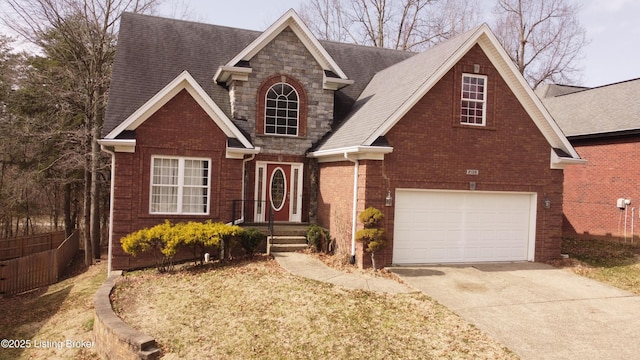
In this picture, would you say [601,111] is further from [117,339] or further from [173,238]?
[117,339]

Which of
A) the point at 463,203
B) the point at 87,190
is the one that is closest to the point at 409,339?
the point at 463,203

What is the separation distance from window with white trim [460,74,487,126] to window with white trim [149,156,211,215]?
783 centimetres

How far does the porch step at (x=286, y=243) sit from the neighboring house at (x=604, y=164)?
14196 mm

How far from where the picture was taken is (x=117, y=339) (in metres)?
7.95

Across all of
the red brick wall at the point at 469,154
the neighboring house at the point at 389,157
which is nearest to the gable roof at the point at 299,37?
the neighboring house at the point at 389,157

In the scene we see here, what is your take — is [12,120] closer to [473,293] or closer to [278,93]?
[278,93]

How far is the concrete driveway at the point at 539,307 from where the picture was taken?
25.1 ft

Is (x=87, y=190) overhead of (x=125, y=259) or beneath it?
overhead

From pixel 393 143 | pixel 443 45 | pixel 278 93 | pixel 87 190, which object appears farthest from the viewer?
pixel 87 190

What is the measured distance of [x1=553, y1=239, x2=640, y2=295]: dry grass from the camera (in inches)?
476

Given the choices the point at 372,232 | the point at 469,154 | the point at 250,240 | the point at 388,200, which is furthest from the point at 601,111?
the point at 250,240

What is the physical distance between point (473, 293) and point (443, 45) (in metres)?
8.28

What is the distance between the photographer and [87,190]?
69.0ft

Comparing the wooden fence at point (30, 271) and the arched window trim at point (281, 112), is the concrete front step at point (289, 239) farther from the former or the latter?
the wooden fence at point (30, 271)
